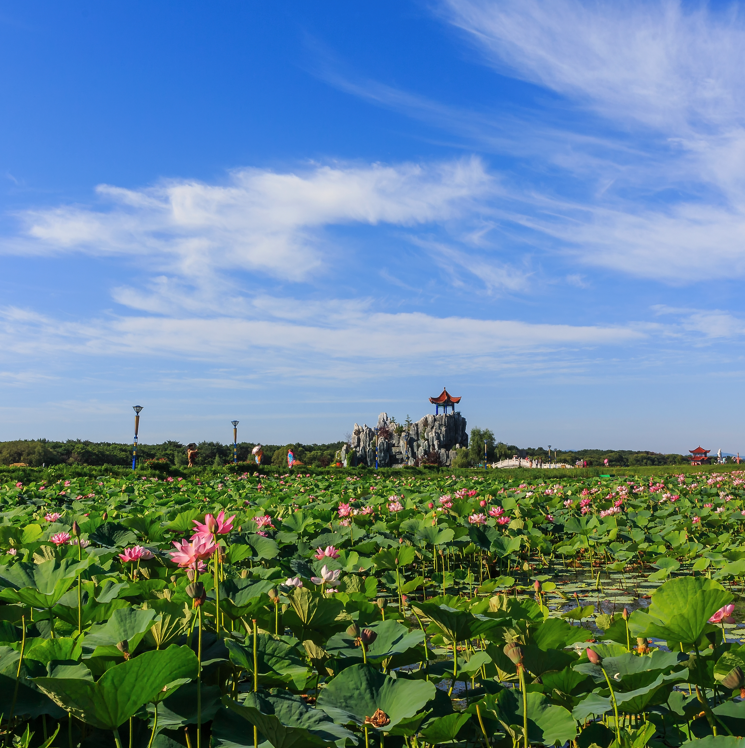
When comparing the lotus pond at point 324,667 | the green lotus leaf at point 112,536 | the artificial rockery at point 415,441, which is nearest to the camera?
the lotus pond at point 324,667

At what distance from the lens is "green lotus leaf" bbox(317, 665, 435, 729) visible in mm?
1417

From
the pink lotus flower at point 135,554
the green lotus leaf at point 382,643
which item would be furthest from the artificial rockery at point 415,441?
the green lotus leaf at point 382,643

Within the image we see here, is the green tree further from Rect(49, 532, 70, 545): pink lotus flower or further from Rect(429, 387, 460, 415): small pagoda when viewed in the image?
Rect(49, 532, 70, 545): pink lotus flower

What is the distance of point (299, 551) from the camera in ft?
12.6

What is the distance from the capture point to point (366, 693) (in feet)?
4.86

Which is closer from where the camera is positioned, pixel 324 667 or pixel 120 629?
pixel 120 629

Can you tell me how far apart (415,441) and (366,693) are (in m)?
56.4

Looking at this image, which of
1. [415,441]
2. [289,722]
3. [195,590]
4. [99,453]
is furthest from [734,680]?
[415,441]

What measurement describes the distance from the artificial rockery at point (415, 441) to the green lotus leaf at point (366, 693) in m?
52.0

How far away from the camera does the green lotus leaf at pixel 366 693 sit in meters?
1.42

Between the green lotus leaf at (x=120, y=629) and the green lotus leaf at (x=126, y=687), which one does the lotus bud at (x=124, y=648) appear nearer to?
the green lotus leaf at (x=120, y=629)

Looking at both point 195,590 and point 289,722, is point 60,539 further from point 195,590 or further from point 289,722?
point 289,722

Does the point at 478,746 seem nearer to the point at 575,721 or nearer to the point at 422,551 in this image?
the point at 575,721

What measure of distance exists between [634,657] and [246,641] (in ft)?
3.88
